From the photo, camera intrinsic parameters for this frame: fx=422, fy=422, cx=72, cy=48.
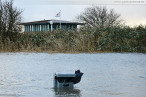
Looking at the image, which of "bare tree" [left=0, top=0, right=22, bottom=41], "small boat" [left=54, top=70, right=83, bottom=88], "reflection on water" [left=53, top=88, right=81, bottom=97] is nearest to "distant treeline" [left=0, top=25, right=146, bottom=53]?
"bare tree" [left=0, top=0, right=22, bottom=41]

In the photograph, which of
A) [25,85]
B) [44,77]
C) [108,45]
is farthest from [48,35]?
[25,85]

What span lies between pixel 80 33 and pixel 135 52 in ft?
15.4

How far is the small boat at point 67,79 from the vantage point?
10509mm

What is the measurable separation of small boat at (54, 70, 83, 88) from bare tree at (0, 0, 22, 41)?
77.6ft

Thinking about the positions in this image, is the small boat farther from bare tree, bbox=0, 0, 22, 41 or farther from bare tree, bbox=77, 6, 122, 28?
bare tree, bbox=77, 6, 122, 28

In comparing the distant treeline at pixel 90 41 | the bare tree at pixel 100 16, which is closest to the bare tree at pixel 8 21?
the distant treeline at pixel 90 41

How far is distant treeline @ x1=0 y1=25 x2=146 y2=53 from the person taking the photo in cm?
3131

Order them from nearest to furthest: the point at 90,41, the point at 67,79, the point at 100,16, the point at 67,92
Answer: the point at 67,92 → the point at 67,79 → the point at 90,41 → the point at 100,16

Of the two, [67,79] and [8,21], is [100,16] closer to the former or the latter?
[8,21]

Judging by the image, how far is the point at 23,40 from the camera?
34625mm

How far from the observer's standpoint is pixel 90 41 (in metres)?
31.5

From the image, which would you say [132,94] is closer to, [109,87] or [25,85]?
[109,87]

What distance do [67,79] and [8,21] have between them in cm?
2441

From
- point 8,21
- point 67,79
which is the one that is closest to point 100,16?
point 8,21
